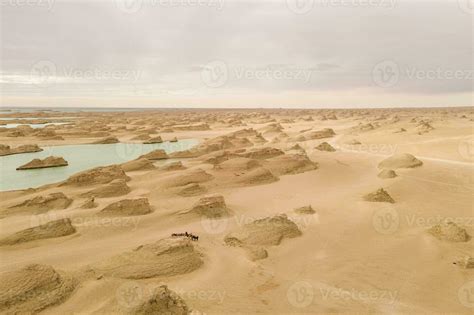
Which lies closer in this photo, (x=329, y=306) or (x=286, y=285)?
(x=329, y=306)

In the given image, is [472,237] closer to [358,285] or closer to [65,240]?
[358,285]

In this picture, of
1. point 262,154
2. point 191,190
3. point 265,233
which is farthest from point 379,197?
point 262,154

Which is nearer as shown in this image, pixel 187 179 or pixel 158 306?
pixel 158 306

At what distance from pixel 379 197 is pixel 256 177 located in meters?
6.29

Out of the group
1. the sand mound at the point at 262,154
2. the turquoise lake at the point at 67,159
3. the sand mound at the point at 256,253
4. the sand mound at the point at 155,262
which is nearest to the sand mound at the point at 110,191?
the turquoise lake at the point at 67,159

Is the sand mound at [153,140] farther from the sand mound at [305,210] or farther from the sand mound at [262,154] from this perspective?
the sand mound at [305,210]

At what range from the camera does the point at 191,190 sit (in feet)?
50.9

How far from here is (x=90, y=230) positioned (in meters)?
10.9

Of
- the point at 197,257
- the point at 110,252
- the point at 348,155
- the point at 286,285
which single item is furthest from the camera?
the point at 348,155

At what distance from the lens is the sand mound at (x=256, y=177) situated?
57.5ft

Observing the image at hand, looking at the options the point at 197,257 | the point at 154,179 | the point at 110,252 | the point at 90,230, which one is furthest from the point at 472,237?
the point at 154,179

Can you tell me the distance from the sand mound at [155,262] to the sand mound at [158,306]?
1284mm

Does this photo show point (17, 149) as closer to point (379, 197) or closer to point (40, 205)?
point (40, 205)

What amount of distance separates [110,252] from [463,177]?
17.8m
